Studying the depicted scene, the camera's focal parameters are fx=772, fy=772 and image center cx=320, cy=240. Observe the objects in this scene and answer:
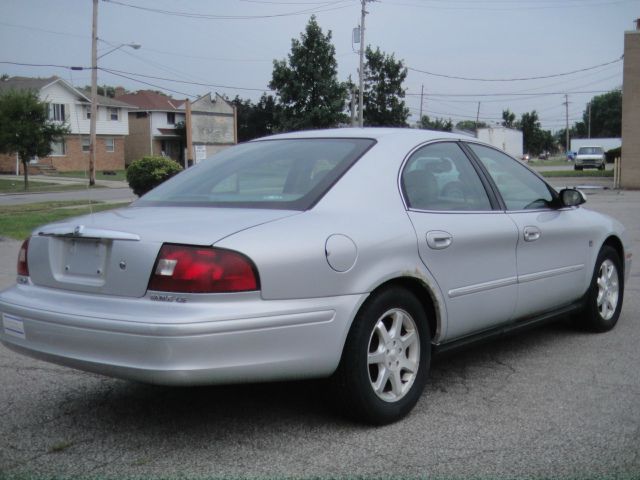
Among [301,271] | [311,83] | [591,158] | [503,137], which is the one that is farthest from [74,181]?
[301,271]

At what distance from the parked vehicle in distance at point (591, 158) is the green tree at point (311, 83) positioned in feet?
58.2

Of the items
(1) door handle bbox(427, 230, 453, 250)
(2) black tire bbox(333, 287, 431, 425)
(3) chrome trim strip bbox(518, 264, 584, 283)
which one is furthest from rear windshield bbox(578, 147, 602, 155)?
(2) black tire bbox(333, 287, 431, 425)

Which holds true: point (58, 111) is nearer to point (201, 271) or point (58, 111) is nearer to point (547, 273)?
point (547, 273)

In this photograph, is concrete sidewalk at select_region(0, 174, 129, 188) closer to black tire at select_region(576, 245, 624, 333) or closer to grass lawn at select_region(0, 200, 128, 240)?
grass lawn at select_region(0, 200, 128, 240)

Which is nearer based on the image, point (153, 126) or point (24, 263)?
point (24, 263)

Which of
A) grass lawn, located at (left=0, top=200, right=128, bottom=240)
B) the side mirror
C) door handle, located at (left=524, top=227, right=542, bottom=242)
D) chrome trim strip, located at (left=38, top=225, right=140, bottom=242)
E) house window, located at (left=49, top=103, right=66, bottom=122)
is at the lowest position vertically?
grass lawn, located at (left=0, top=200, right=128, bottom=240)

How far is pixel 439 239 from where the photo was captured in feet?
13.8

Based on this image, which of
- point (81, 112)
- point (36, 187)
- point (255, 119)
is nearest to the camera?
point (36, 187)

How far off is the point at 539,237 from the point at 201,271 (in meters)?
2.62

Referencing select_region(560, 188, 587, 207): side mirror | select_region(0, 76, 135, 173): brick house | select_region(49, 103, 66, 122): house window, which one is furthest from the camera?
select_region(49, 103, 66, 122): house window

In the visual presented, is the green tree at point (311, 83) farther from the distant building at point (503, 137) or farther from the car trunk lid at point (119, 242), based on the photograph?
the car trunk lid at point (119, 242)

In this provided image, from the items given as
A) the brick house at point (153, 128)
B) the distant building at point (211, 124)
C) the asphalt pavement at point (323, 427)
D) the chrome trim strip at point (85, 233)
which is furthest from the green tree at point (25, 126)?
the chrome trim strip at point (85, 233)

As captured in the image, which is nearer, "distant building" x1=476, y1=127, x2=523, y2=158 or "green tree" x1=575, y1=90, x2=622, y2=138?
"distant building" x1=476, y1=127, x2=523, y2=158

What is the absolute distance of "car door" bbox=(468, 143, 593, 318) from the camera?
4934 mm
